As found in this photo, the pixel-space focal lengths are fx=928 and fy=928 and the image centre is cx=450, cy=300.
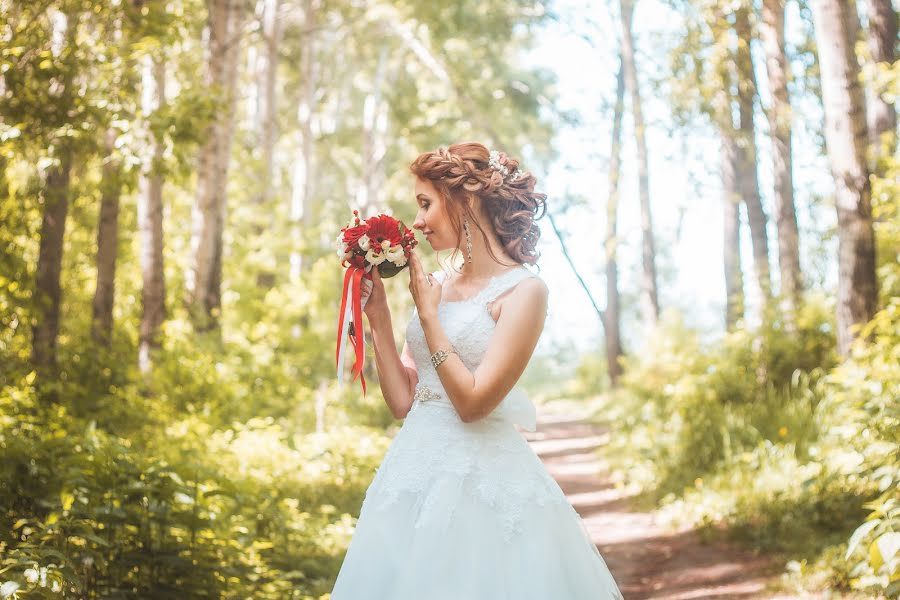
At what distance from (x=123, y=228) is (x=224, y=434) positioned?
7732mm

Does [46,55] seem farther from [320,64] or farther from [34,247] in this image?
[320,64]

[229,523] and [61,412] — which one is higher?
[61,412]

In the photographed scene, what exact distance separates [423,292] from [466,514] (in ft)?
2.53

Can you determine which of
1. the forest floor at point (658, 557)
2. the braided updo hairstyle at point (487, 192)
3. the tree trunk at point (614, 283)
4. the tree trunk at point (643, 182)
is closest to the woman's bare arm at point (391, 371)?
the braided updo hairstyle at point (487, 192)

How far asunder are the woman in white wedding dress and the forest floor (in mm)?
3680

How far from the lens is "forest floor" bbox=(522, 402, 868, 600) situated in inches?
268

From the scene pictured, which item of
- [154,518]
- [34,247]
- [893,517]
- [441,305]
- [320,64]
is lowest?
[893,517]

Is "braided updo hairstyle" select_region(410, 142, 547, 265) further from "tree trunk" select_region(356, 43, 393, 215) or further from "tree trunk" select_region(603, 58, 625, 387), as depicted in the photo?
"tree trunk" select_region(356, 43, 393, 215)

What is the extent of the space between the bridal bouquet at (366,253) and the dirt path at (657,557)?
4.26m

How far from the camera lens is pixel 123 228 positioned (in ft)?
52.0

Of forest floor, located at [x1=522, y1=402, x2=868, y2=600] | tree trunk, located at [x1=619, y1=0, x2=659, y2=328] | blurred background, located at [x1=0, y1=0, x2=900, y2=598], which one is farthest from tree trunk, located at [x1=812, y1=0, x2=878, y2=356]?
tree trunk, located at [x1=619, y1=0, x2=659, y2=328]

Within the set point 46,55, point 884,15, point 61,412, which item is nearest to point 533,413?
point 46,55

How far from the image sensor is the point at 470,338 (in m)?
3.31

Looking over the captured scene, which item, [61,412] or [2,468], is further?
[61,412]
